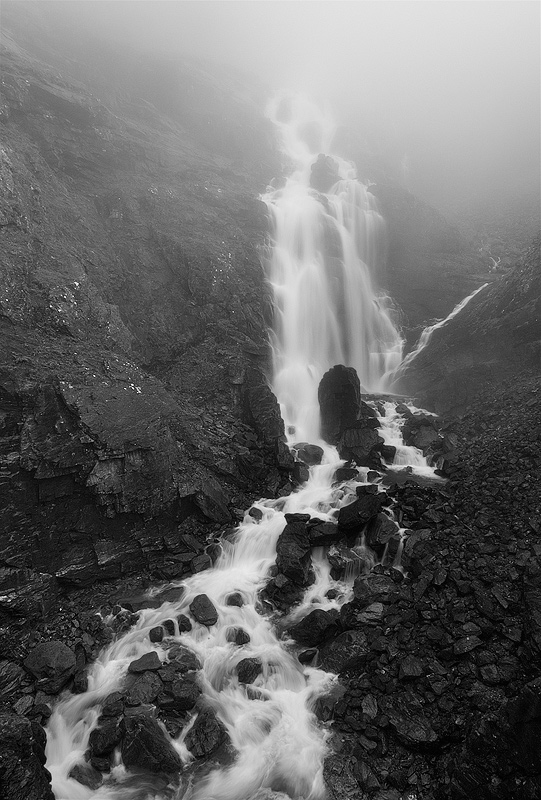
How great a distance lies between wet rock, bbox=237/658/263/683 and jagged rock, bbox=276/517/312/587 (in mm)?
2751

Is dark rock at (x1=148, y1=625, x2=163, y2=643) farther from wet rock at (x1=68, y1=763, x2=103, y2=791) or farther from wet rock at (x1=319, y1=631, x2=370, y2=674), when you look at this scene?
wet rock at (x1=319, y1=631, x2=370, y2=674)

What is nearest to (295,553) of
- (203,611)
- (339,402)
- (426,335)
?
(203,611)

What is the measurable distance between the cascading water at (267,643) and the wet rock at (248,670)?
90 millimetres

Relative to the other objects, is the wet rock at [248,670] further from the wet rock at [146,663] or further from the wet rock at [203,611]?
the wet rock at [146,663]

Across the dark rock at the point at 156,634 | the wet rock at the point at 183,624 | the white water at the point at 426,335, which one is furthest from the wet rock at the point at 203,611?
the white water at the point at 426,335

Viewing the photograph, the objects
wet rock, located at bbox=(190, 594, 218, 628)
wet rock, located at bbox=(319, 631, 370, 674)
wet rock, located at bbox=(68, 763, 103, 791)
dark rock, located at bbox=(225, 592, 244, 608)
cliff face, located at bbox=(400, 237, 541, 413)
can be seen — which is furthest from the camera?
cliff face, located at bbox=(400, 237, 541, 413)

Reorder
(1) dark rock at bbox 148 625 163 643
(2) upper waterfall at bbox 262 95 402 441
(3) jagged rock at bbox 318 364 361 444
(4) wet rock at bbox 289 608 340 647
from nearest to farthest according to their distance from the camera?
1. (4) wet rock at bbox 289 608 340 647
2. (1) dark rock at bbox 148 625 163 643
3. (3) jagged rock at bbox 318 364 361 444
4. (2) upper waterfall at bbox 262 95 402 441

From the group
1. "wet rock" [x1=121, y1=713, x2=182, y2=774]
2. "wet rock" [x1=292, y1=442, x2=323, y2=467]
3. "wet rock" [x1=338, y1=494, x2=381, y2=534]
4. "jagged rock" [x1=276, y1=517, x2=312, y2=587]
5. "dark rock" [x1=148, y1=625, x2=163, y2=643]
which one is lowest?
"wet rock" [x1=121, y1=713, x2=182, y2=774]

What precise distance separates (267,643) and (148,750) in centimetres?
383

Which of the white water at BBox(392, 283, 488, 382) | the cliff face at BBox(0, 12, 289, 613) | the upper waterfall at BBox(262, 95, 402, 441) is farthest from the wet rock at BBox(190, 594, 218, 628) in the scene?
the white water at BBox(392, 283, 488, 382)

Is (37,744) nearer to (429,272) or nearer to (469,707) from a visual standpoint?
(469,707)

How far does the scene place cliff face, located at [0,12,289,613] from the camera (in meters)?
13.0

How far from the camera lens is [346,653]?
1033 centimetres

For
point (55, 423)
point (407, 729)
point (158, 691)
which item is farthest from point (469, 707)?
point (55, 423)
